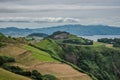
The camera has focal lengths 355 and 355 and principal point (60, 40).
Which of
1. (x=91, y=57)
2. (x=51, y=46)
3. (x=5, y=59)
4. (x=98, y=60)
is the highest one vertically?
(x=5, y=59)

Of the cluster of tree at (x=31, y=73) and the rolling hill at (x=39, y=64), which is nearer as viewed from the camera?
the cluster of tree at (x=31, y=73)

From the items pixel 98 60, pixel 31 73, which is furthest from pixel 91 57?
pixel 31 73

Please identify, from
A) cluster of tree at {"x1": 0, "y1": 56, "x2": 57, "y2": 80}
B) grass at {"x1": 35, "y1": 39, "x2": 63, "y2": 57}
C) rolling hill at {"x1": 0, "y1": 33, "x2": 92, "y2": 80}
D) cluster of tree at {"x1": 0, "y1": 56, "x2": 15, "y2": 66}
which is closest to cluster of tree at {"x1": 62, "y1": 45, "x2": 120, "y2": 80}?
grass at {"x1": 35, "y1": 39, "x2": 63, "y2": 57}

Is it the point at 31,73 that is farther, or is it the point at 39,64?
the point at 39,64

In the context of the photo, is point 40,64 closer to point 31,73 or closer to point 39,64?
point 39,64

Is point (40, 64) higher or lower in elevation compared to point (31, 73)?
lower

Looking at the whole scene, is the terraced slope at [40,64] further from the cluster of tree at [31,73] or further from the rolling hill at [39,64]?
the cluster of tree at [31,73]

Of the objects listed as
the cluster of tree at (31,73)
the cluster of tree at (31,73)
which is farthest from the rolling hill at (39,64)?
the cluster of tree at (31,73)

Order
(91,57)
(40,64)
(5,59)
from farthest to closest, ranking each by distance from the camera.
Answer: (91,57) → (40,64) → (5,59)

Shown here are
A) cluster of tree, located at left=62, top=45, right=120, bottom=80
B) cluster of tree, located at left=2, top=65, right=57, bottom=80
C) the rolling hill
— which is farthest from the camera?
cluster of tree, located at left=62, top=45, right=120, bottom=80

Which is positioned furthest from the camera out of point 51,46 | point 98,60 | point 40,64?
point 98,60

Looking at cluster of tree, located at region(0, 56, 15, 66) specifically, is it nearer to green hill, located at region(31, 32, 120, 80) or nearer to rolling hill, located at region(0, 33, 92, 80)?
rolling hill, located at region(0, 33, 92, 80)

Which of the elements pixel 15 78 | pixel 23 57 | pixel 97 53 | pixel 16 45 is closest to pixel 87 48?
pixel 97 53

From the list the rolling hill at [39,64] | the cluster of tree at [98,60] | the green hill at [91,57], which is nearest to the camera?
the rolling hill at [39,64]
